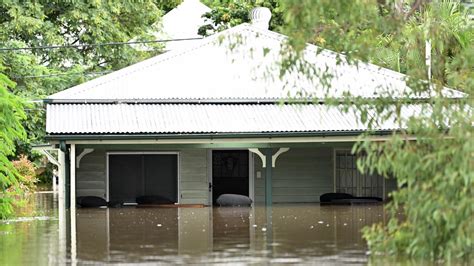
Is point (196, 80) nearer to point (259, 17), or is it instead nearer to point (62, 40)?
Result: point (259, 17)

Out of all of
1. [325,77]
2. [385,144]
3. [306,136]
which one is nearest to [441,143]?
[385,144]

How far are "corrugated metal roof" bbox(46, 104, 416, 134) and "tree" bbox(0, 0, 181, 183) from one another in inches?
335

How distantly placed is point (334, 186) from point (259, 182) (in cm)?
241

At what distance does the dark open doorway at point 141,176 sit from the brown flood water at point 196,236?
77.0 inches

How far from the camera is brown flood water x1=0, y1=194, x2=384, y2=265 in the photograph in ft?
60.8

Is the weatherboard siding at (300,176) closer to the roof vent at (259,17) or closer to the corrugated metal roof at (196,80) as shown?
the corrugated metal roof at (196,80)

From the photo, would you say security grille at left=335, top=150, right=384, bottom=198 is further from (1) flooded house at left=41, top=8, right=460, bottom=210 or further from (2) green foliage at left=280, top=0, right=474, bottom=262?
(2) green foliage at left=280, top=0, right=474, bottom=262

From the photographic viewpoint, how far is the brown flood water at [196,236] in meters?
18.5

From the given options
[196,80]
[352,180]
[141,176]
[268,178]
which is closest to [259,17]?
[196,80]

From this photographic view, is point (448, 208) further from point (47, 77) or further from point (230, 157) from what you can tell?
point (47, 77)

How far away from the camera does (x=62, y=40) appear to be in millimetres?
45781

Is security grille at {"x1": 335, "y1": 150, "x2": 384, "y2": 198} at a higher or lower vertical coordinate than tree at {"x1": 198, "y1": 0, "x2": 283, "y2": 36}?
lower

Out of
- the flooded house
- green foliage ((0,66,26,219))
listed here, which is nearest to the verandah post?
the flooded house

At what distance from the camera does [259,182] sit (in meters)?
35.8
